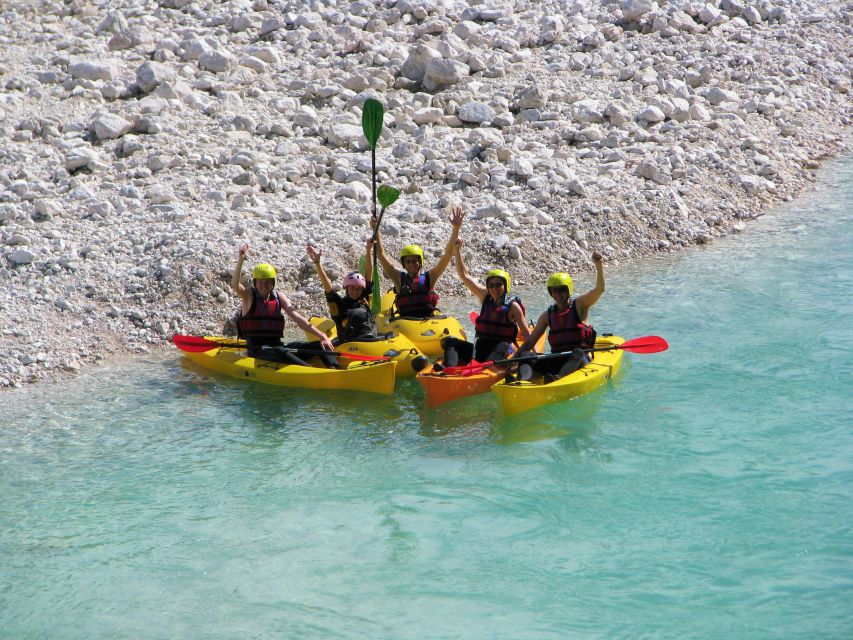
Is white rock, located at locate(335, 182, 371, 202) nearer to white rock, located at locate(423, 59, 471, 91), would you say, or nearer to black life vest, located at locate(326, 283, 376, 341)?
black life vest, located at locate(326, 283, 376, 341)

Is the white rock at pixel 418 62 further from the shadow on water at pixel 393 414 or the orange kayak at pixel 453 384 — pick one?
the orange kayak at pixel 453 384

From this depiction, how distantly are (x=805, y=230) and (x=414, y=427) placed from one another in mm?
7446

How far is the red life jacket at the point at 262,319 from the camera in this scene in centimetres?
999

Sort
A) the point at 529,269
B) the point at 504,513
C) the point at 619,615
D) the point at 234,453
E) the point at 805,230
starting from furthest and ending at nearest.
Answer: the point at 805,230 → the point at 529,269 → the point at 234,453 → the point at 504,513 → the point at 619,615

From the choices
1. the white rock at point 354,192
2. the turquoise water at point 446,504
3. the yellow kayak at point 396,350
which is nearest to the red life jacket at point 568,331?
the turquoise water at point 446,504

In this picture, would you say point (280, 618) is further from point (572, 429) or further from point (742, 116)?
point (742, 116)

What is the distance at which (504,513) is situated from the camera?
7.28 meters

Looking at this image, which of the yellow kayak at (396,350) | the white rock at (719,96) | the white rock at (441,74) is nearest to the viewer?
the yellow kayak at (396,350)

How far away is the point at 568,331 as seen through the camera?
9219mm

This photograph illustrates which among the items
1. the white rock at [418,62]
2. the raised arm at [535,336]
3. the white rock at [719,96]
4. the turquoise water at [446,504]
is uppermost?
the white rock at [418,62]

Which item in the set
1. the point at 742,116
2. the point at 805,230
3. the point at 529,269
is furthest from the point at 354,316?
the point at 742,116

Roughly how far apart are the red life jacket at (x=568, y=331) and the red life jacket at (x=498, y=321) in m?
0.41

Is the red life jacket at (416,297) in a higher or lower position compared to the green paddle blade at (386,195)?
lower

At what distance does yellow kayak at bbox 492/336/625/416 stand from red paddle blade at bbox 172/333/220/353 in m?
3.21
